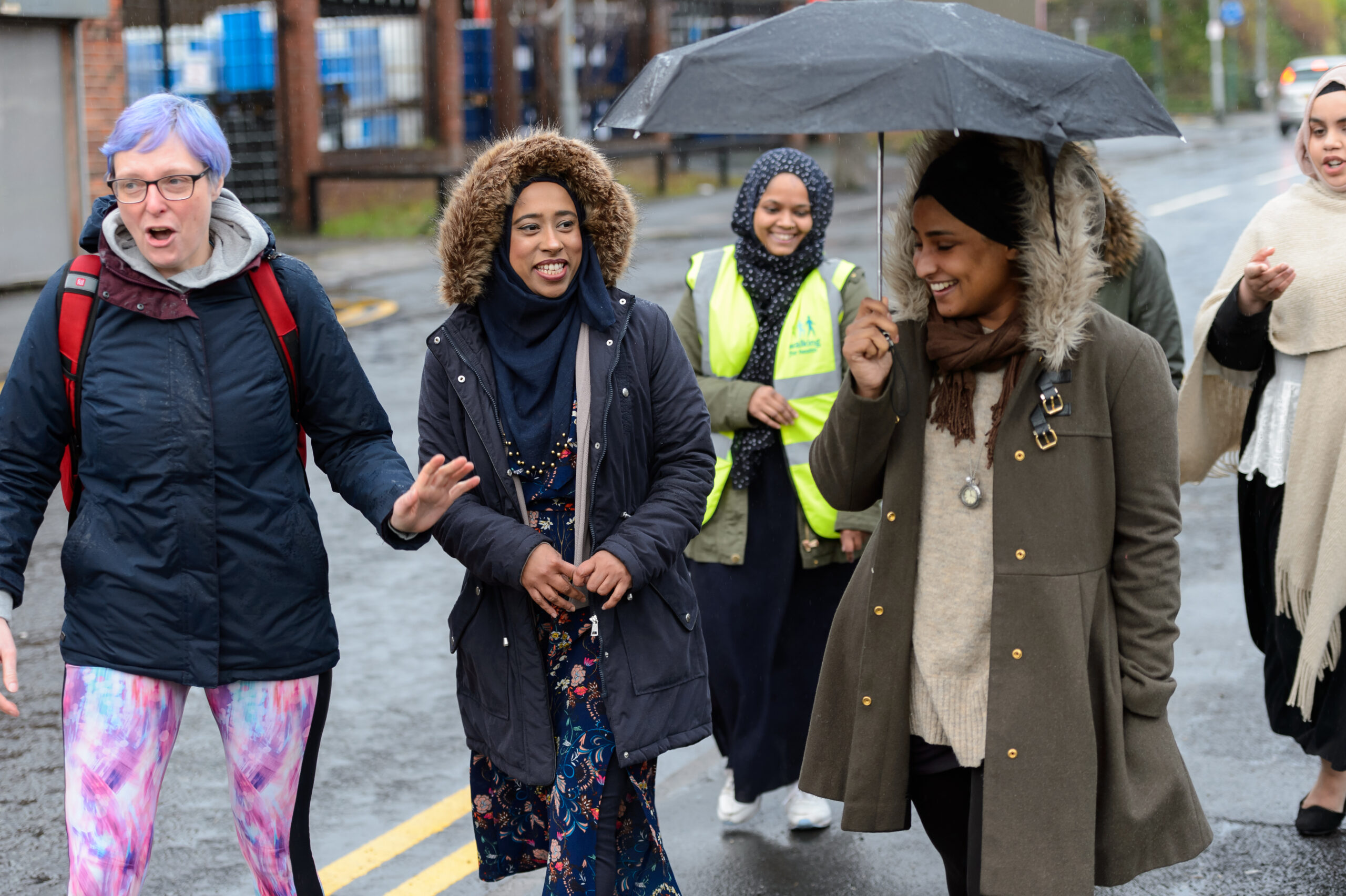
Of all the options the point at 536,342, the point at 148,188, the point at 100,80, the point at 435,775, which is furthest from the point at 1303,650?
the point at 100,80

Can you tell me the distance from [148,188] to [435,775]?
261 centimetres

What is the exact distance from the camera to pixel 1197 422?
15.9 ft

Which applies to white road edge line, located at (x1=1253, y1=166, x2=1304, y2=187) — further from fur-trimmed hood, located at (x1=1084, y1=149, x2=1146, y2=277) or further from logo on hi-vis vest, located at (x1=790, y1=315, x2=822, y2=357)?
logo on hi-vis vest, located at (x1=790, y1=315, x2=822, y2=357)

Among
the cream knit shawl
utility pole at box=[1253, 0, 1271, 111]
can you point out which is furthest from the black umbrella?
utility pole at box=[1253, 0, 1271, 111]

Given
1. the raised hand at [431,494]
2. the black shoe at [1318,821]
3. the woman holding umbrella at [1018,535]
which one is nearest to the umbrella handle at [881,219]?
the woman holding umbrella at [1018,535]

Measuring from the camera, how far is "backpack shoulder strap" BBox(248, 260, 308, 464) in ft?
10.9

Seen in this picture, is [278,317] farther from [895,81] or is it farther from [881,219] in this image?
[895,81]

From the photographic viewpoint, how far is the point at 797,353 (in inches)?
186

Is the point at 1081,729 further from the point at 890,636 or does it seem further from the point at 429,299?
the point at 429,299

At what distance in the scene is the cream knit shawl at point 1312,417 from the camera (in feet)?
14.3

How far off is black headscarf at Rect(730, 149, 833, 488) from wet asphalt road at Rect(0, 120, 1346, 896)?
0.95 m

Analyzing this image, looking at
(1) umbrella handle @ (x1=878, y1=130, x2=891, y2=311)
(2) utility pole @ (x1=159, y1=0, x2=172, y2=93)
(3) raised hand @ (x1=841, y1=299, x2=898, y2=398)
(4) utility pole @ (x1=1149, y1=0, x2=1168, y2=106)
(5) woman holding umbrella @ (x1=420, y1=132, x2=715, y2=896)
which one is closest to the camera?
(1) umbrella handle @ (x1=878, y1=130, x2=891, y2=311)

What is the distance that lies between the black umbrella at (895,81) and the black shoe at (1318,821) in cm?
253

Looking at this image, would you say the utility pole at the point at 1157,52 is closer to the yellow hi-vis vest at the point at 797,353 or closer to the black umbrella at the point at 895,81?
the yellow hi-vis vest at the point at 797,353
